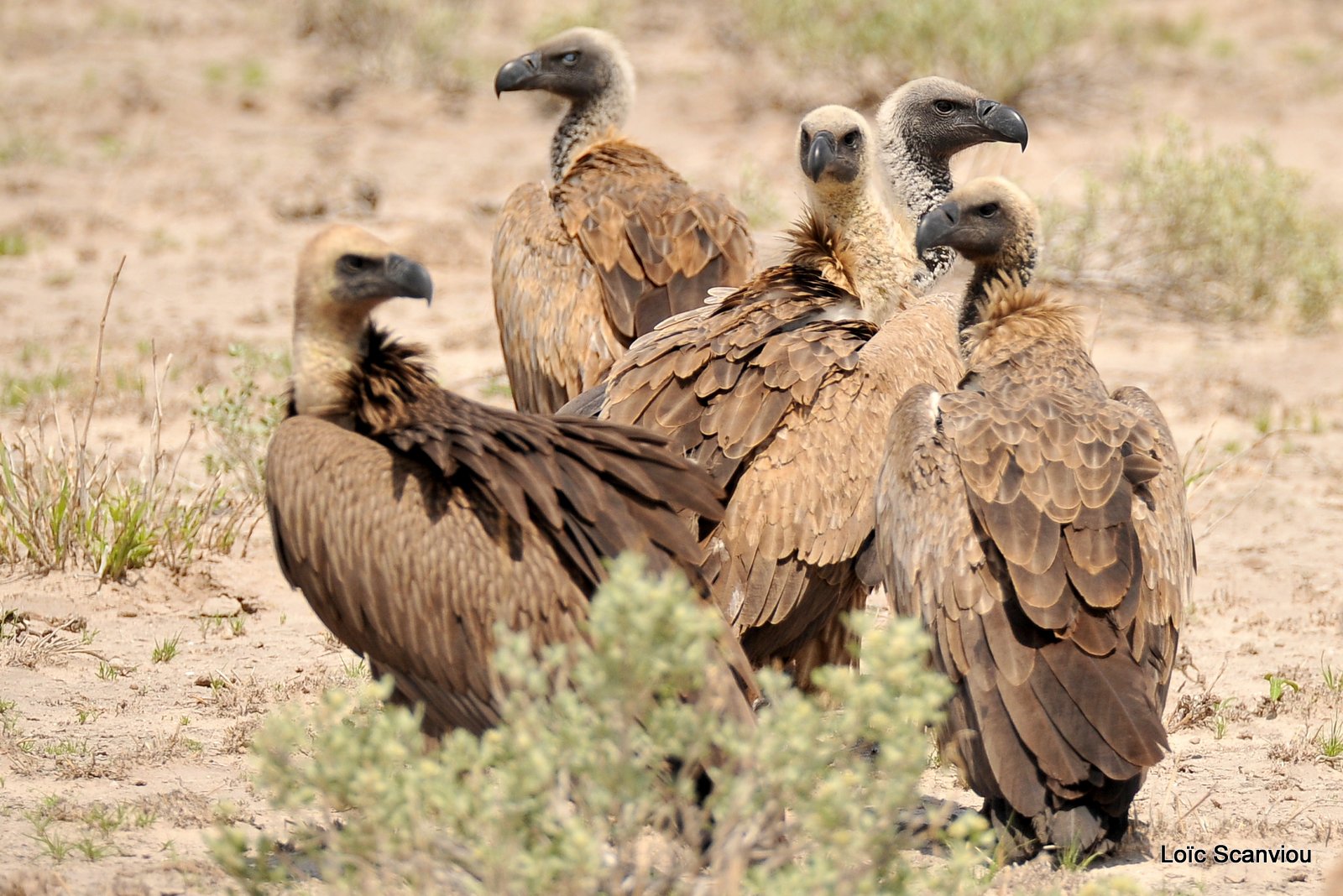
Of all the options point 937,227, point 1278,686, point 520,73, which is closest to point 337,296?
point 937,227

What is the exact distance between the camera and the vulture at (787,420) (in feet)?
16.3

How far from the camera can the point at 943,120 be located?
698 cm

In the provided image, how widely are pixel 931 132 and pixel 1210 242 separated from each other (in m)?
5.08

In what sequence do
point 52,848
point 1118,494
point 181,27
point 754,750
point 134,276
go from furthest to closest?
point 181,27 → point 134,276 → point 1118,494 → point 52,848 → point 754,750

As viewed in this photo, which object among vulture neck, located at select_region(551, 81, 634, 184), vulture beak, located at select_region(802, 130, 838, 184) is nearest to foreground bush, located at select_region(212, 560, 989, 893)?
vulture beak, located at select_region(802, 130, 838, 184)

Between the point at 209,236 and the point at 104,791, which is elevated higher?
the point at 209,236

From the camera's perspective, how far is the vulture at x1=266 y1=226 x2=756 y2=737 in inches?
166

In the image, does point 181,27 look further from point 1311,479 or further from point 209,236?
point 1311,479

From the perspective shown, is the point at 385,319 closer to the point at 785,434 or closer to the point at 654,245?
the point at 654,245

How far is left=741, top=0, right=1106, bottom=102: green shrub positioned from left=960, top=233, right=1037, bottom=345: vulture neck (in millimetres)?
Answer: 8917

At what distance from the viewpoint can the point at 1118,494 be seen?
459 centimetres

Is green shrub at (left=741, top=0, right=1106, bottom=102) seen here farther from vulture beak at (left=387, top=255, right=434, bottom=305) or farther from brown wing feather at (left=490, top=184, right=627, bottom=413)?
vulture beak at (left=387, top=255, right=434, bottom=305)

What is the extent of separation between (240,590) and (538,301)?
1730 millimetres

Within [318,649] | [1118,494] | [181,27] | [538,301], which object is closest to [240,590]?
[318,649]
